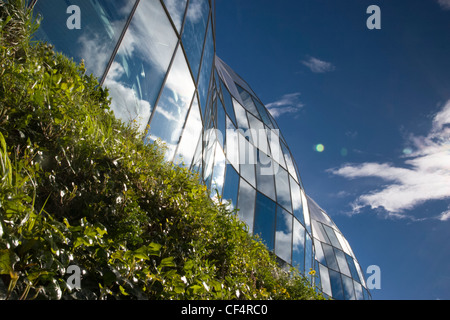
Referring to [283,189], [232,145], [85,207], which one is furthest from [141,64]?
[283,189]

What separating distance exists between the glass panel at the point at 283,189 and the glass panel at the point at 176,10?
28.4 ft

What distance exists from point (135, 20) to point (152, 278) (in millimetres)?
4962

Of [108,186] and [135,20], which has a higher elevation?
[135,20]

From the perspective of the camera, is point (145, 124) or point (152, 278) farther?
point (145, 124)

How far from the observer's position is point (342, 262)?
21531mm

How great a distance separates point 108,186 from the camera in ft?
10.3

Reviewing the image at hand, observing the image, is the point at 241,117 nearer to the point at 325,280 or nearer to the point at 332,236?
the point at 325,280

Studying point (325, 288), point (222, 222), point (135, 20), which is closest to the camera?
point (222, 222)

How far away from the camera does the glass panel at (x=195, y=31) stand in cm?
735

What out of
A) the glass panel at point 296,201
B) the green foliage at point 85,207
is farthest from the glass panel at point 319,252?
the green foliage at point 85,207
